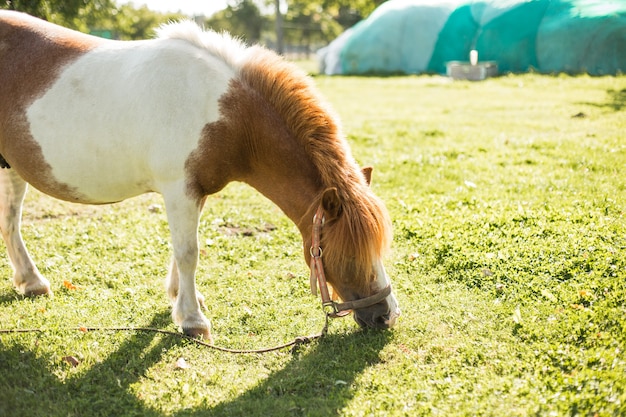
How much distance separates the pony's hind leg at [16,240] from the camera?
460cm

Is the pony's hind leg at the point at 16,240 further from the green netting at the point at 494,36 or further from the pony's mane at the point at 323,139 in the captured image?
the green netting at the point at 494,36

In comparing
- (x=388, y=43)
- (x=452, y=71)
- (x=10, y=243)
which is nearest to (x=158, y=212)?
(x=10, y=243)

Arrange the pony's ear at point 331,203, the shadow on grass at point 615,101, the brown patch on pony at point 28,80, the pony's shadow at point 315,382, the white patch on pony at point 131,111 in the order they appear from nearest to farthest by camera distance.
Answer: the pony's shadow at point 315,382 → the pony's ear at point 331,203 → the white patch on pony at point 131,111 → the brown patch on pony at point 28,80 → the shadow on grass at point 615,101

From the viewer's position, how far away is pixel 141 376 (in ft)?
11.5

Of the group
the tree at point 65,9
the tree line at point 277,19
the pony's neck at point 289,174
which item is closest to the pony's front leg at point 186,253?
the pony's neck at point 289,174

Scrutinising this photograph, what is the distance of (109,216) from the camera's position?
6.48m

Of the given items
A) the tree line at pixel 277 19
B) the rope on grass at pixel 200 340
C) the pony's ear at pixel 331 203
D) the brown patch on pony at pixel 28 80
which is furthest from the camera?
the tree line at pixel 277 19

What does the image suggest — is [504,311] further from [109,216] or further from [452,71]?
[452,71]

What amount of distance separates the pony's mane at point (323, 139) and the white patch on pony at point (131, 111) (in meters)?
0.10

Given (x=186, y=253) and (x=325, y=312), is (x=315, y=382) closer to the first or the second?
(x=325, y=312)

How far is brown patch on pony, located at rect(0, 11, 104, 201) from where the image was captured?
3.89 m

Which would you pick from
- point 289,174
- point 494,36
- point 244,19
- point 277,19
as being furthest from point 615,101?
point 244,19

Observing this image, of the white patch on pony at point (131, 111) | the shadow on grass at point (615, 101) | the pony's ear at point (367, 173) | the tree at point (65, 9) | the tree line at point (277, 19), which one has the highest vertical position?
the tree line at point (277, 19)

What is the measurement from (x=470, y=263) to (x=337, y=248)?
1873 millimetres
